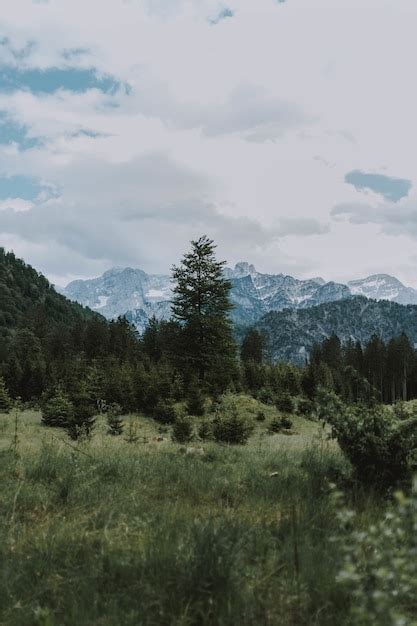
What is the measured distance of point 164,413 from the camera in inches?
1086

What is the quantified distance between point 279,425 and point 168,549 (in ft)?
83.7

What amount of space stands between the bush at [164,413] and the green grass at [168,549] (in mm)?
20921

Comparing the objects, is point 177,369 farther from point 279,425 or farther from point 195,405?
point 279,425

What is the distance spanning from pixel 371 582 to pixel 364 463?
3355mm

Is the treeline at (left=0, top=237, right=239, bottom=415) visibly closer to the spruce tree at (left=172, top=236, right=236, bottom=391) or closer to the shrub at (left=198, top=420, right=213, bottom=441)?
the spruce tree at (left=172, top=236, right=236, bottom=391)

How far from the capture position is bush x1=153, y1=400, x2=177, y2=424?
27.5 m

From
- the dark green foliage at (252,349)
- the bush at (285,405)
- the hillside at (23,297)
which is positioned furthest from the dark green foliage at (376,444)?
the hillside at (23,297)

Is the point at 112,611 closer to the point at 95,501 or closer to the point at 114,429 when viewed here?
the point at 95,501

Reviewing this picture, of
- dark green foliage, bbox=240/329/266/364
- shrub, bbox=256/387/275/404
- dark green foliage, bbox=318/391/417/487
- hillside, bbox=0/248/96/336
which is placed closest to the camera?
dark green foliage, bbox=318/391/417/487

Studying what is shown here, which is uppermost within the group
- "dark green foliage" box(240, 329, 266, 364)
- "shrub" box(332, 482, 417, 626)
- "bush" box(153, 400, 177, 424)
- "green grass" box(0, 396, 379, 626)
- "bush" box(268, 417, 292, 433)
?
"dark green foliage" box(240, 329, 266, 364)

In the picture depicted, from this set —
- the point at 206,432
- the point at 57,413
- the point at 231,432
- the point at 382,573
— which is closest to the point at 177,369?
the point at 57,413

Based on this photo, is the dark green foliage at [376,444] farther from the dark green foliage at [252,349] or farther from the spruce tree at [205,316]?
the dark green foliage at [252,349]

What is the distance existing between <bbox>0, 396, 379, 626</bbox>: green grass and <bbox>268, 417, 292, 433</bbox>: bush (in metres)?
22.0

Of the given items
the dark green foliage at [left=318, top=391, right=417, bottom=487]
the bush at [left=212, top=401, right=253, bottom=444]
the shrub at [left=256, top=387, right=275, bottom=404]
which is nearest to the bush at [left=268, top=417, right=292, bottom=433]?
the shrub at [left=256, top=387, right=275, bottom=404]
